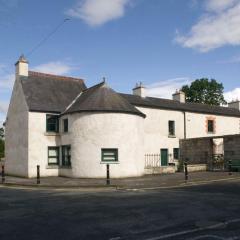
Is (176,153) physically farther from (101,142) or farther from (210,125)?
(101,142)

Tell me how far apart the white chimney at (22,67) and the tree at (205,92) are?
129ft

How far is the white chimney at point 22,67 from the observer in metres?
33.5

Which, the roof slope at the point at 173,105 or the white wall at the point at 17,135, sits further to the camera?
the roof slope at the point at 173,105

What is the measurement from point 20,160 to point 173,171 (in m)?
12.3

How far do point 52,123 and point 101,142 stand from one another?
18.1ft

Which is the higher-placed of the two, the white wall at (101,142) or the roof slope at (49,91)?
the roof slope at (49,91)

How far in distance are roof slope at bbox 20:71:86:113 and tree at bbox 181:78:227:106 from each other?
35221 millimetres

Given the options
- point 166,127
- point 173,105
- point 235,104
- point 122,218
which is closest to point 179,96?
point 173,105

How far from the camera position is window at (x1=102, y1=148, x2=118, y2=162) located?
95.1 ft

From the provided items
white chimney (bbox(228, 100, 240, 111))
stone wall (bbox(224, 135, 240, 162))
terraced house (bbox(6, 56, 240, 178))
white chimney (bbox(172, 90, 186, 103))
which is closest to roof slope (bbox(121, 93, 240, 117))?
terraced house (bbox(6, 56, 240, 178))

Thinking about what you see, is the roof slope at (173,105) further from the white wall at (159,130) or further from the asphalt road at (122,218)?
the asphalt road at (122,218)

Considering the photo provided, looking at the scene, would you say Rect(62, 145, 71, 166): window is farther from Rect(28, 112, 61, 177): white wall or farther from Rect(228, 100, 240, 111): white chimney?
Rect(228, 100, 240, 111): white chimney

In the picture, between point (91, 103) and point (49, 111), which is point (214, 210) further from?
point (49, 111)

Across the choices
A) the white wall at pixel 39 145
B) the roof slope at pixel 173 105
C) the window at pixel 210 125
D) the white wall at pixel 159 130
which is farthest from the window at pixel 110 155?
the window at pixel 210 125
